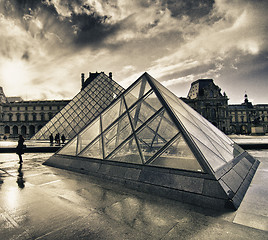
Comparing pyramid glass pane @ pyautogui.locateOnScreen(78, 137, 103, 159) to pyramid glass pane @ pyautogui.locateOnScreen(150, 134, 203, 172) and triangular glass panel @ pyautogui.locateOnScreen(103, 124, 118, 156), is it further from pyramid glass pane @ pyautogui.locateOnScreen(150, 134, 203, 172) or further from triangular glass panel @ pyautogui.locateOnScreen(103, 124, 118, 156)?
pyramid glass pane @ pyautogui.locateOnScreen(150, 134, 203, 172)

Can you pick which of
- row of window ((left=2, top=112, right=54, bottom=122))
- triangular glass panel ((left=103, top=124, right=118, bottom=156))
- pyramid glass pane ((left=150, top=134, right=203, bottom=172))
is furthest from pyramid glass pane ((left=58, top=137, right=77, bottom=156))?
row of window ((left=2, top=112, right=54, bottom=122))

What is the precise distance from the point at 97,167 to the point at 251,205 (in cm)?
406

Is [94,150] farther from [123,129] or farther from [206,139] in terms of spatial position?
[206,139]

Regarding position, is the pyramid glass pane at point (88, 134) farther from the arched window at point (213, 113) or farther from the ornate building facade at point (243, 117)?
the ornate building facade at point (243, 117)

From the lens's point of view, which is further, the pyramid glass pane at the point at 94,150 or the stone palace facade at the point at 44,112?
the stone palace facade at the point at 44,112

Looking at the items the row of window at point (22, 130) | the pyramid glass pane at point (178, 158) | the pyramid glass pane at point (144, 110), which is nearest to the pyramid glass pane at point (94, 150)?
the pyramid glass pane at point (144, 110)

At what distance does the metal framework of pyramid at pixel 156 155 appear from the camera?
3.41m

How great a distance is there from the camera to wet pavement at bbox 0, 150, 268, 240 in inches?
86.4

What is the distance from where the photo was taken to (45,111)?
64.0 meters

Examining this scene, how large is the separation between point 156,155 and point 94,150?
2571 millimetres

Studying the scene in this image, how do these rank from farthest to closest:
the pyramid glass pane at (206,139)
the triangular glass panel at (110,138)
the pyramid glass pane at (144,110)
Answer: the triangular glass panel at (110,138), the pyramid glass pane at (144,110), the pyramid glass pane at (206,139)

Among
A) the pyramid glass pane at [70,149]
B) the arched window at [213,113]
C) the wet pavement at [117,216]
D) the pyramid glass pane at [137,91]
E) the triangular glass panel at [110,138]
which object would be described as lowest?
the wet pavement at [117,216]

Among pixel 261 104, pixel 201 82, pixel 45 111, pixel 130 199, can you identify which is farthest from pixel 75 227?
pixel 261 104

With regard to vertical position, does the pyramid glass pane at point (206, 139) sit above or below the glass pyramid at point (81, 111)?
below
